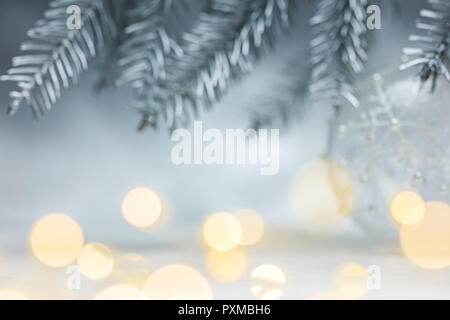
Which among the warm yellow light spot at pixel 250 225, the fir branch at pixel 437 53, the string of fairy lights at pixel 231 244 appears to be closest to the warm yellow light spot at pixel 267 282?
the string of fairy lights at pixel 231 244

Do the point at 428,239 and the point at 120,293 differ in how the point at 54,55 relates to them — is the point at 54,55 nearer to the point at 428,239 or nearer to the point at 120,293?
the point at 120,293

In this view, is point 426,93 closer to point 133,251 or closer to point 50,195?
point 133,251

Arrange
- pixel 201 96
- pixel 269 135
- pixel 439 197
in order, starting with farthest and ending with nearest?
pixel 269 135, pixel 439 197, pixel 201 96

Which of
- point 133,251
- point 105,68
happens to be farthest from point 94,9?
point 133,251

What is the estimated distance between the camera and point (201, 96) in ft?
1.61

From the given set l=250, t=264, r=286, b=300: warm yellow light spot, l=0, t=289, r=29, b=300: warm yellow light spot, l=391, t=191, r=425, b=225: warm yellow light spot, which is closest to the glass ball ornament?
l=391, t=191, r=425, b=225: warm yellow light spot

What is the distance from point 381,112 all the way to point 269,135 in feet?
0.45

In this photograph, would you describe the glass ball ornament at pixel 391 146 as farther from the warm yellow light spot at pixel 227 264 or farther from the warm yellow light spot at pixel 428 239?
the warm yellow light spot at pixel 227 264

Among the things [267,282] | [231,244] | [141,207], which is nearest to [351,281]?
[267,282]

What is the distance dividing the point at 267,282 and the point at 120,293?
0.13 m

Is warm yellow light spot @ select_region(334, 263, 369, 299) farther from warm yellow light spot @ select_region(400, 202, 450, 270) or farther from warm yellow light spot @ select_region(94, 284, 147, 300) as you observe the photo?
warm yellow light spot @ select_region(94, 284, 147, 300)

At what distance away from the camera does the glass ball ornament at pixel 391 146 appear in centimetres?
59

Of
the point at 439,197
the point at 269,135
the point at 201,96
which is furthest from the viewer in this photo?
the point at 269,135

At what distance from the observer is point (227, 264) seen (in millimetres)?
605
